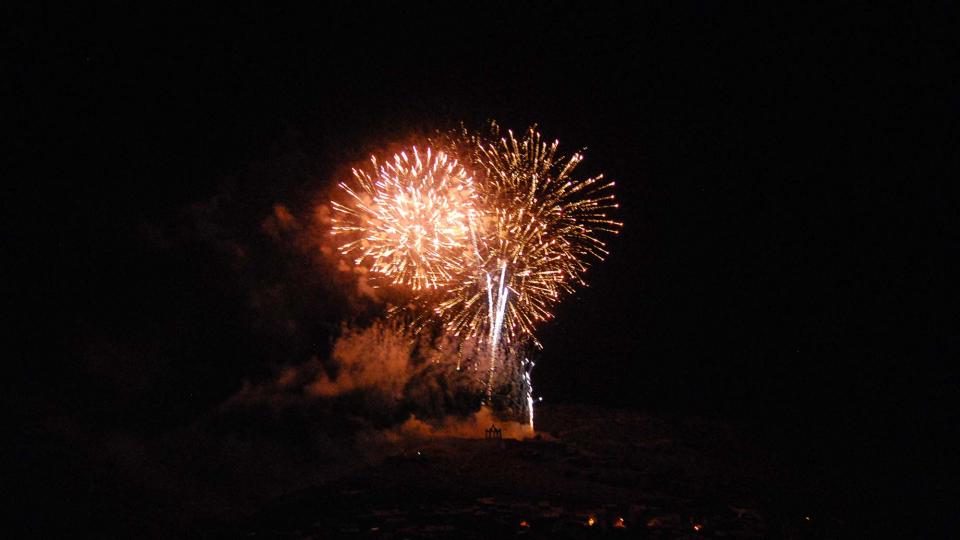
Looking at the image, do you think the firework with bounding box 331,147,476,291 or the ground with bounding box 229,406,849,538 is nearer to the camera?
the ground with bounding box 229,406,849,538

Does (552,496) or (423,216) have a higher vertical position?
(423,216)

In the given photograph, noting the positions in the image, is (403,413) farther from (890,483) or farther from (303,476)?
(890,483)

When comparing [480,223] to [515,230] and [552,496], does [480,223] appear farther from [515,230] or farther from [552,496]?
[552,496]

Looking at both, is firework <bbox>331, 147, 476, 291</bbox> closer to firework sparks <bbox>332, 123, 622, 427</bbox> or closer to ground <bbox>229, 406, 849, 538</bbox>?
firework sparks <bbox>332, 123, 622, 427</bbox>

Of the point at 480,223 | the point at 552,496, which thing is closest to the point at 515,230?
the point at 480,223

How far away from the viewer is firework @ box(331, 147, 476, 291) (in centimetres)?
1490

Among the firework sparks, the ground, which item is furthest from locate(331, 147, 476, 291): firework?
the ground

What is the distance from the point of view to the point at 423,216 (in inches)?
591

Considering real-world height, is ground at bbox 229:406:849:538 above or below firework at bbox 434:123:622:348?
below

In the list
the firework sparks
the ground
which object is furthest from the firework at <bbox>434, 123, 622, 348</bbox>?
the ground

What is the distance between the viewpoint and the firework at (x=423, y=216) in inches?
587

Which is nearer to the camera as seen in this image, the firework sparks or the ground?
the ground

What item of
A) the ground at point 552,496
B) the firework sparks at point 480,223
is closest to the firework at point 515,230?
the firework sparks at point 480,223

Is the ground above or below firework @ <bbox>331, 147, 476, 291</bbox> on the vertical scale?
below
